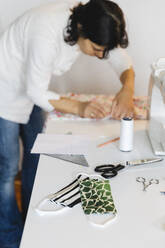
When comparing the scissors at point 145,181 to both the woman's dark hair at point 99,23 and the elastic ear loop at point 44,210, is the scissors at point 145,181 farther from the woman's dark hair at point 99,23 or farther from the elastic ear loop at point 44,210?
the woman's dark hair at point 99,23

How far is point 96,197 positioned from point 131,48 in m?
1.28

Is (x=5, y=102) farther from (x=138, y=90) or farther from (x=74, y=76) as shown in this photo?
(x=138, y=90)

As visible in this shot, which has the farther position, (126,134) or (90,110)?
(90,110)

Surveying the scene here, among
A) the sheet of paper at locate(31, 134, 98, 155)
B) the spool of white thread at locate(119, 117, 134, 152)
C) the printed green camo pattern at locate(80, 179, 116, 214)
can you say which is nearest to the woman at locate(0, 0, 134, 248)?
the sheet of paper at locate(31, 134, 98, 155)

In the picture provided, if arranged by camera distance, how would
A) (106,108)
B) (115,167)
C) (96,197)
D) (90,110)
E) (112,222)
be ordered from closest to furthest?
(112,222)
(96,197)
(115,167)
(90,110)
(106,108)

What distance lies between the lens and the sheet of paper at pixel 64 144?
1.31 meters

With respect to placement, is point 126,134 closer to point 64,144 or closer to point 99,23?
point 64,144

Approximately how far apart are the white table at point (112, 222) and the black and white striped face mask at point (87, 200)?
2 cm

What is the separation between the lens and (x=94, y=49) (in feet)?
4.66

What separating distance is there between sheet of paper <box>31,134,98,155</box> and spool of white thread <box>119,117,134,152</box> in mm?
122

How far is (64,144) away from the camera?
137 centimetres

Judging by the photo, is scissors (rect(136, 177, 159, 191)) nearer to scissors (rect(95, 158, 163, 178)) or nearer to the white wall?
scissors (rect(95, 158, 163, 178))

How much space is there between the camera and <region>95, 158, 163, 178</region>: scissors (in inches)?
44.8

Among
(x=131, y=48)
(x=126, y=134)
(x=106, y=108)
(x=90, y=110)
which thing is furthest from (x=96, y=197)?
(x=131, y=48)
